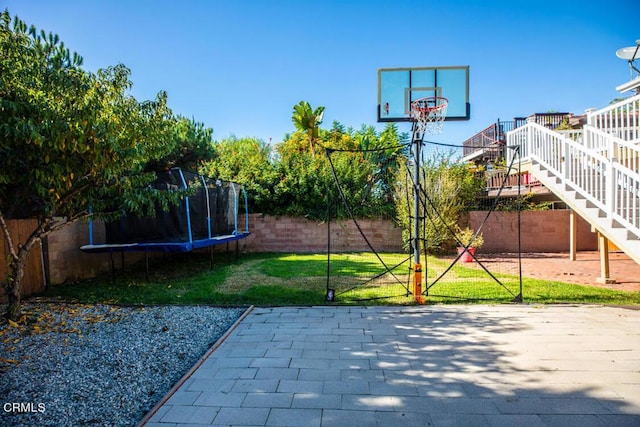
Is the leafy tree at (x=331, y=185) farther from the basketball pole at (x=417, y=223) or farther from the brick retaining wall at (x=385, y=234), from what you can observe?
the basketball pole at (x=417, y=223)

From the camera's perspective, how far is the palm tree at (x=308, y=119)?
67.2 feet

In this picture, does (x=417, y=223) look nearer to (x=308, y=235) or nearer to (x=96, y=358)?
(x=96, y=358)

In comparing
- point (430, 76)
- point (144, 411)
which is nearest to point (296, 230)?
Answer: point (430, 76)

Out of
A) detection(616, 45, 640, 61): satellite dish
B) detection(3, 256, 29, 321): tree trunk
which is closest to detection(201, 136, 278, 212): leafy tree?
detection(3, 256, 29, 321): tree trunk

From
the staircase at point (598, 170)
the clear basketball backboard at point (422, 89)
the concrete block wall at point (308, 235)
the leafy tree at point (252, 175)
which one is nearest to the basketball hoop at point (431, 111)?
the clear basketball backboard at point (422, 89)

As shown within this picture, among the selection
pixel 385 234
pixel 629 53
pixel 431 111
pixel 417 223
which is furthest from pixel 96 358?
pixel 629 53

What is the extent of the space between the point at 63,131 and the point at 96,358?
2316 millimetres

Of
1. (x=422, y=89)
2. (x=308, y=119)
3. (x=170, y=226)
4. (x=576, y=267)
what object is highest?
(x=308, y=119)

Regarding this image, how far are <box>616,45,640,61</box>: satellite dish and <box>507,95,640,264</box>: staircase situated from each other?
207 cm

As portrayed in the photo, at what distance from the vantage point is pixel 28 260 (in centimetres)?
616

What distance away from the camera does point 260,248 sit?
12930 millimetres

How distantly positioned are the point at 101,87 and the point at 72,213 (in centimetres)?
193

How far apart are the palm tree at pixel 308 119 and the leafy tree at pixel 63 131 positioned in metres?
15.7

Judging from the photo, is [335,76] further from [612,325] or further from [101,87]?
[612,325]
